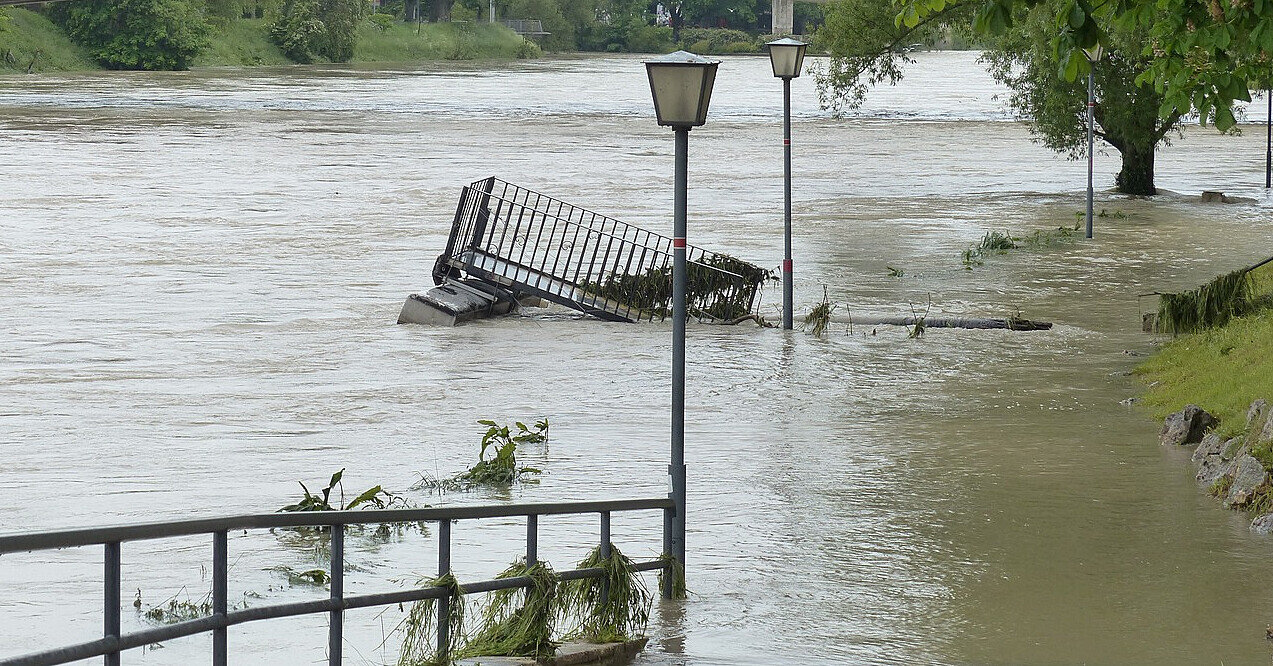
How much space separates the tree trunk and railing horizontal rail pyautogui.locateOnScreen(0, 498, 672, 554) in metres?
32.9

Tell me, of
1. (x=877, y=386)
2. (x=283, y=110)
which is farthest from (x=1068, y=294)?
(x=283, y=110)

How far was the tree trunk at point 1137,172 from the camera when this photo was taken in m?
38.7

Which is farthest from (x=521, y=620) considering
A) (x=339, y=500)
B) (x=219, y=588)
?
(x=339, y=500)

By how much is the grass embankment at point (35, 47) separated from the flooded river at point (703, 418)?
68.5 meters

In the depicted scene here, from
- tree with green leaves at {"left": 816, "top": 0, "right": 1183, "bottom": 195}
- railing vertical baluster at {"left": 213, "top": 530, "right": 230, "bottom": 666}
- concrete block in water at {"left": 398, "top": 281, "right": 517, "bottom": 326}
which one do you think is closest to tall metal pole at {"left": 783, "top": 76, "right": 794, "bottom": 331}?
concrete block in water at {"left": 398, "top": 281, "right": 517, "bottom": 326}

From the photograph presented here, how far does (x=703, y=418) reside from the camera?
14.9m

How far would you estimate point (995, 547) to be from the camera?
10.2 metres

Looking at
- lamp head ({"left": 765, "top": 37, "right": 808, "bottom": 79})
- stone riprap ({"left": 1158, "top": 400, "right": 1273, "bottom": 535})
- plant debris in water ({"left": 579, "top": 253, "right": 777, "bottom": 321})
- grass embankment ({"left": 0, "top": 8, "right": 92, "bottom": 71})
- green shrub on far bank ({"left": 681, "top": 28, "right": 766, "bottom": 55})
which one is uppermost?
green shrub on far bank ({"left": 681, "top": 28, "right": 766, "bottom": 55})

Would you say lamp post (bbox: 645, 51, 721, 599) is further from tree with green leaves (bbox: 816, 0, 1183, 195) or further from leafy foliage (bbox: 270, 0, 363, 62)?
leafy foliage (bbox: 270, 0, 363, 62)

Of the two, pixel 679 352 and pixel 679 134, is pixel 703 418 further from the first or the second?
pixel 679 134

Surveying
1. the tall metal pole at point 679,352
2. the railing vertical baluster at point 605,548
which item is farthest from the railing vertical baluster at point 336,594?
the tall metal pole at point 679,352

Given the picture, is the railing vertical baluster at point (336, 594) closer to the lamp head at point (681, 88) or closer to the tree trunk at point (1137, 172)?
the lamp head at point (681, 88)

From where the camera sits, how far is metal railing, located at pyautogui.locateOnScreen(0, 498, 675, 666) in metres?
4.28

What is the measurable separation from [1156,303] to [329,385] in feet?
39.0
